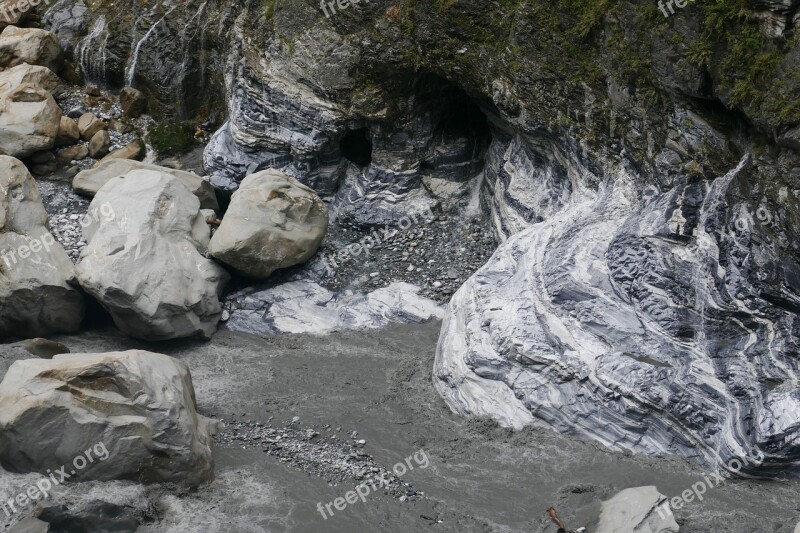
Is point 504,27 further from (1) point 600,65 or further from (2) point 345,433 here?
(2) point 345,433

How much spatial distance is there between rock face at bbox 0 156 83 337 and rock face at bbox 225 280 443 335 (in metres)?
2.10

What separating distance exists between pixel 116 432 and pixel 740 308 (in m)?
5.98

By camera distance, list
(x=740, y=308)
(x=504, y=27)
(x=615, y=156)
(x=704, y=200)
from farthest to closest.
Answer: (x=504, y=27), (x=615, y=156), (x=704, y=200), (x=740, y=308)

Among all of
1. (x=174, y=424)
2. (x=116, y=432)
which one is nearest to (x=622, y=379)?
(x=174, y=424)

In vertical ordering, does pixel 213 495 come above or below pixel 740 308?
below

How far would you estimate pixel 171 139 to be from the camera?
47.6 ft

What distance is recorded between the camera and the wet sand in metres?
6.84

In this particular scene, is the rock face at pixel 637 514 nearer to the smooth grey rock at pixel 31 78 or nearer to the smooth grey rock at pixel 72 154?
the smooth grey rock at pixel 72 154

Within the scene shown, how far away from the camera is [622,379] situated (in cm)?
765

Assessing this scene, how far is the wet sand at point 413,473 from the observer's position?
684 centimetres

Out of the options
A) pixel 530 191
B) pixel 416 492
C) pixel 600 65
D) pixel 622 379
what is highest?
pixel 600 65

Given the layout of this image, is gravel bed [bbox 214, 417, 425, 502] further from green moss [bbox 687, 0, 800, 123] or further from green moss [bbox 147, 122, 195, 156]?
green moss [bbox 147, 122, 195, 156]

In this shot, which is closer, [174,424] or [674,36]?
Result: [174,424]

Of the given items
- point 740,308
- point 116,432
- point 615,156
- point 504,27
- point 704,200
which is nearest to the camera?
point 116,432
